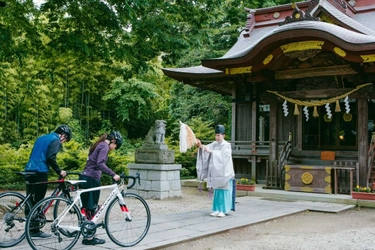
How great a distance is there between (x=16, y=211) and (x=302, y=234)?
180 inches

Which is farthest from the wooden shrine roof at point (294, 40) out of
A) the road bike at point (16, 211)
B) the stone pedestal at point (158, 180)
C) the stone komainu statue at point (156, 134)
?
the road bike at point (16, 211)

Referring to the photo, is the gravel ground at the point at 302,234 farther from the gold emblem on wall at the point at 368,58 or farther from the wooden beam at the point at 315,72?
the wooden beam at the point at 315,72

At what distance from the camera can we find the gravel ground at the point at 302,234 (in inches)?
243

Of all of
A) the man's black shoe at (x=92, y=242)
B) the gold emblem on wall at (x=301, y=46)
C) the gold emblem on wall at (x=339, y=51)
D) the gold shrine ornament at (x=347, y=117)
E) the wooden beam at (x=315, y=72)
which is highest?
the gold emblem on wall at (x=301, y=46)

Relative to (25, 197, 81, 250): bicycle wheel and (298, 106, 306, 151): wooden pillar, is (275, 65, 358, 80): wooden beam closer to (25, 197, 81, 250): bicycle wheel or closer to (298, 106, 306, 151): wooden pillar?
(298, 106, 306, 151): wooden pillar

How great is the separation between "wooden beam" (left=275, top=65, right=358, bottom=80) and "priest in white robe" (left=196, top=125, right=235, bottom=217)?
19.6 feet

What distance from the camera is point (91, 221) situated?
5391mm

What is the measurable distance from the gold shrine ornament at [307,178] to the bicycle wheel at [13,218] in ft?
28.8

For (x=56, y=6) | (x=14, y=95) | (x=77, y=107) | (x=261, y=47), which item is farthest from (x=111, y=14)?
(x=77, y=107)

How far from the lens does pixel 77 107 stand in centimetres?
3014

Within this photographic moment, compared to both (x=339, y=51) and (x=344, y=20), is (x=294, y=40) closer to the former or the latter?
(x=339, y=51)

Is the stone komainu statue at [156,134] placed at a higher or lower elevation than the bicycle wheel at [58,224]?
higher

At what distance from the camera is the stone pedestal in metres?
11.3

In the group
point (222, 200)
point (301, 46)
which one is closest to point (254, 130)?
point (301, 46)
